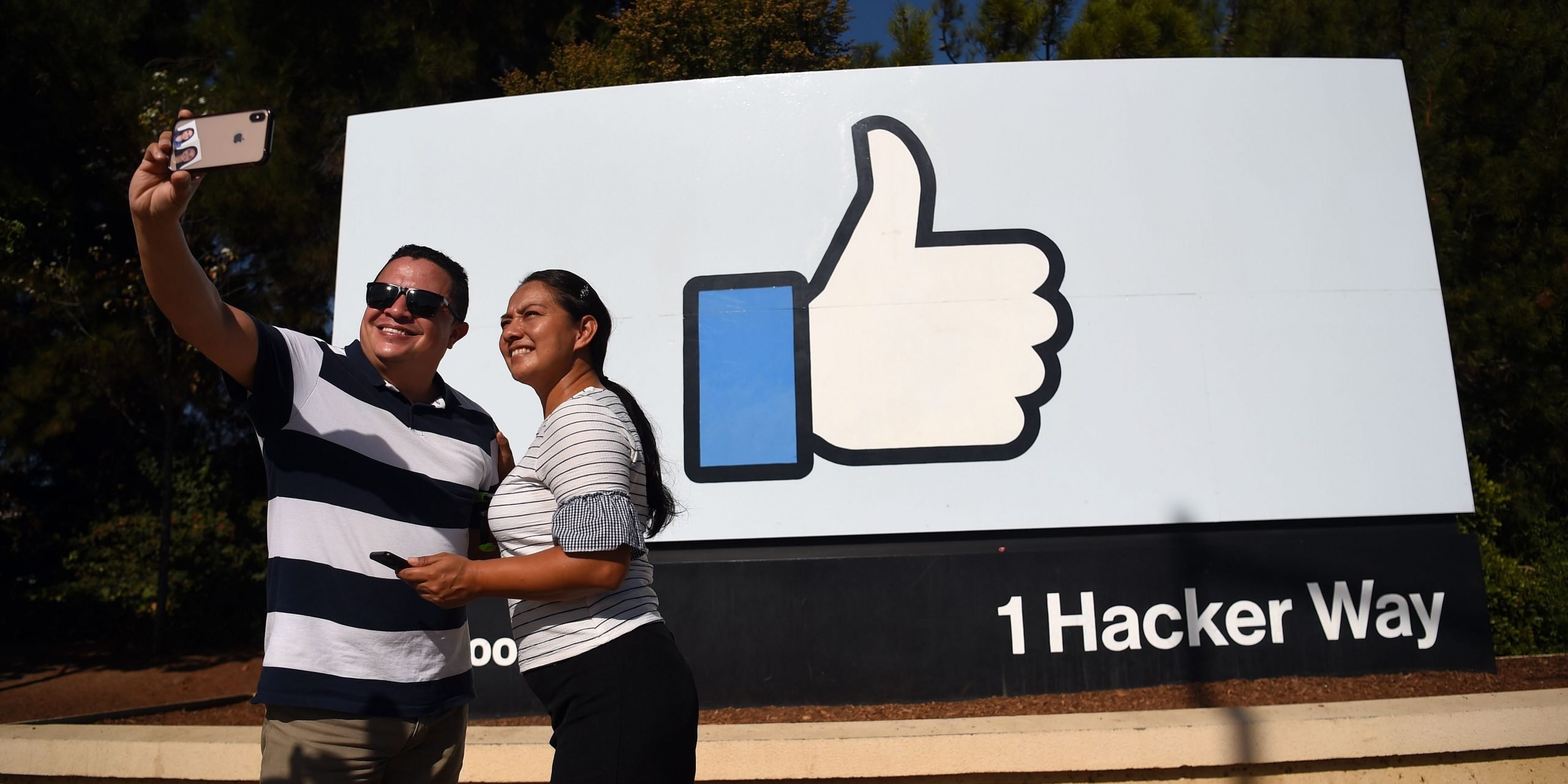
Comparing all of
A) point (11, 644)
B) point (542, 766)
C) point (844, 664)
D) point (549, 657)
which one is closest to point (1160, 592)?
point (844, 664)

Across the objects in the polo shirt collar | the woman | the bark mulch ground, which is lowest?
the bark mulch ground

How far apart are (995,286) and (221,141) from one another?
4.15 metres

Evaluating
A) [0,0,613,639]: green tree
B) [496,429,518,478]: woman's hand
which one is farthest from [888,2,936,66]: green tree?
[496,429,518,478]: woman's hand

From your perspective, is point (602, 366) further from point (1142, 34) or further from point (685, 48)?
point (1142, 34)

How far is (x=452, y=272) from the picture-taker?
2.35 meters

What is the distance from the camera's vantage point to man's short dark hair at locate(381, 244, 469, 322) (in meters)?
2.32

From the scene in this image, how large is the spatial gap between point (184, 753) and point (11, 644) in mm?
10375

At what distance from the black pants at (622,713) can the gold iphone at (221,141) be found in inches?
41.6

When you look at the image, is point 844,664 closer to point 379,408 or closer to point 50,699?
point 379,408

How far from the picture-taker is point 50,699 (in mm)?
8836

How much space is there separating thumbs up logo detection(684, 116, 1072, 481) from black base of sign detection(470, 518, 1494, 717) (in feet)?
1.84

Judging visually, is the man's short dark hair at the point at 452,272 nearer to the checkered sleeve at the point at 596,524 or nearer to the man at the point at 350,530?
the man at the point at 350,530

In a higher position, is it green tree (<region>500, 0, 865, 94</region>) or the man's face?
green tree (<region>500, 0, 865, 94</region>)

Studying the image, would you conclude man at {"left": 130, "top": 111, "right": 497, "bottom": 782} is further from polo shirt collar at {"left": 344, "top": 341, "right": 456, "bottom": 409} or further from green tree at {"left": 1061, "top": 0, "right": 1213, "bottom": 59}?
green tree at {"left": 1061, "top": 0, "right": 1213, "bottom": 59}
